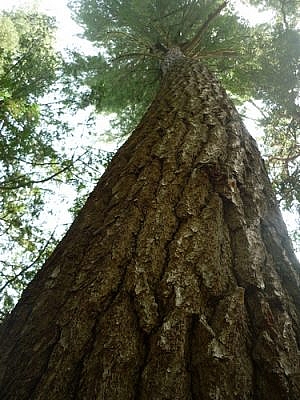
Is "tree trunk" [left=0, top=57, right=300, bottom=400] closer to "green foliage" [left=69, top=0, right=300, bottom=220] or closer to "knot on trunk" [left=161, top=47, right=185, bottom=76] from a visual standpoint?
"knot on trunk" [left=161, top=47, right=185, bottom=76]

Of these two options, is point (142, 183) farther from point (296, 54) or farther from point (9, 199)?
point (296, 54)

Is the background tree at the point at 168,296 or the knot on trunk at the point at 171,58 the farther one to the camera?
the knot on trunk at the point at 171,58

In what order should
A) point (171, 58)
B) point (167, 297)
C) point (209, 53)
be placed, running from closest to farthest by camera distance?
point (167, 297) → point (171, 58) → point (209, 53)

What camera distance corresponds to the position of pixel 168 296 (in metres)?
1.20

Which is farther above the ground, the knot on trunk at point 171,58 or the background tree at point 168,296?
the knot on trunk at point 171,58

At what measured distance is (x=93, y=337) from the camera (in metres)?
1.11

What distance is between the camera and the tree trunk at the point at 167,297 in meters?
0.99

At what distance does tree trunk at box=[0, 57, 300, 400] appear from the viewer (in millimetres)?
995

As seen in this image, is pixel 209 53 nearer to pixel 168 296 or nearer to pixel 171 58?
pixel 171 58

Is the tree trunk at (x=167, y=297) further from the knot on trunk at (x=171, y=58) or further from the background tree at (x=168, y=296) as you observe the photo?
the knot on trunk at (x=171, y=58)

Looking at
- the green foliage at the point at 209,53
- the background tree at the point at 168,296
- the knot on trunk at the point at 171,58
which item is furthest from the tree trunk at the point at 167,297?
the green foliage at the point at 209,53

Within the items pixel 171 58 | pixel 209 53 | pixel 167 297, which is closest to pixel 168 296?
pixel 167 297

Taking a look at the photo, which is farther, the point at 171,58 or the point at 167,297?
the point at 171,58

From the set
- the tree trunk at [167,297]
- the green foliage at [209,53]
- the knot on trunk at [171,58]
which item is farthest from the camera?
the green foliage at [209,53]
